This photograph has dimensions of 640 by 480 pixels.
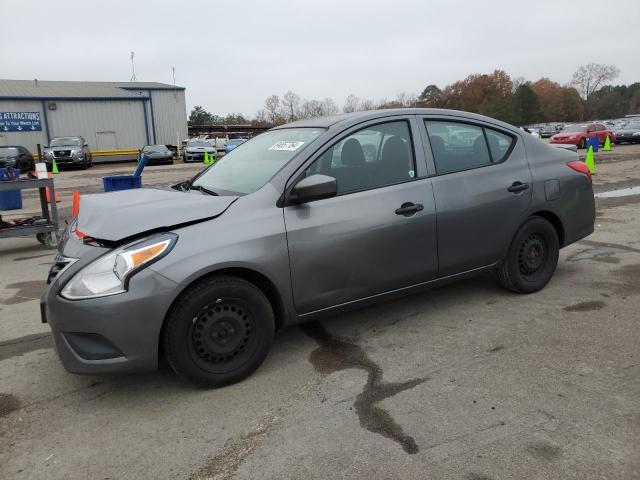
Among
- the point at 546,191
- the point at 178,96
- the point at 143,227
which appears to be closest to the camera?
the point at 143,227

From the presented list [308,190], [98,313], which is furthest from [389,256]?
[98,313]

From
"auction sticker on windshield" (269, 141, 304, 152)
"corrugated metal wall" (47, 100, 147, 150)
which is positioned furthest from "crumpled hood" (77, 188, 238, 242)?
"corrugated metal wall" (47, 100, 147, 150)

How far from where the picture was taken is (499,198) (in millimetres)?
4309

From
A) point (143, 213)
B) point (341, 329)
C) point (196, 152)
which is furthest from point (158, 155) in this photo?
point (143, 213)

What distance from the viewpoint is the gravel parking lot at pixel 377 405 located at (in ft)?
8.26

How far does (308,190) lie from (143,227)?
41.3 inches

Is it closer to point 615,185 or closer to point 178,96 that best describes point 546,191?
point 615,185

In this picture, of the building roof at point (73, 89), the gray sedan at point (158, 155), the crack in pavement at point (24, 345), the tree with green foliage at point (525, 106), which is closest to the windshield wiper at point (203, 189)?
the crack in pavement at point (24, 345)

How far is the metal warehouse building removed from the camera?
34.4 metres

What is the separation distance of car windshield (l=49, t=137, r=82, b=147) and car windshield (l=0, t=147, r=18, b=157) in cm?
477

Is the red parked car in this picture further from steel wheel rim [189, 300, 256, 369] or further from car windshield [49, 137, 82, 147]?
steel wheel rim [189, 300, 256, 369]

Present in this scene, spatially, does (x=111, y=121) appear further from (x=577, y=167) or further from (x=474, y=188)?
(x=474, y=188)

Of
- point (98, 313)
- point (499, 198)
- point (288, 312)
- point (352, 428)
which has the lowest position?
A: point (352, 428)

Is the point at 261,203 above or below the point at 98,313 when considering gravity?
above
